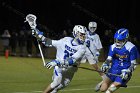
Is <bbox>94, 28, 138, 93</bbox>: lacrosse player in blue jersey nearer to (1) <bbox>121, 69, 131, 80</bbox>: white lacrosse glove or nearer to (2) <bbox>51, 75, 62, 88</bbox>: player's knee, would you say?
(1) <bbox>121, 69, 131, 80</bbox>: white lacrosse glove

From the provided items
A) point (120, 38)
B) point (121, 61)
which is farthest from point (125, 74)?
point (120, 38)

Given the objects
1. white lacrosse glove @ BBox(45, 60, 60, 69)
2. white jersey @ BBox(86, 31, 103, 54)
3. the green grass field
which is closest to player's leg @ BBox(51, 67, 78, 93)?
white lacrosse glove @ BBox(45, 60, 60, 69)

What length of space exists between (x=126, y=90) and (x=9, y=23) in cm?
2306

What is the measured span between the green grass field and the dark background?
1217cm

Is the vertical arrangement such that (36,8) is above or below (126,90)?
above

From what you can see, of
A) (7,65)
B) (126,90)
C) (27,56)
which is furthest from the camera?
(27,56)

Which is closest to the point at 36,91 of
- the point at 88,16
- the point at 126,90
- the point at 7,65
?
the point at 126,90

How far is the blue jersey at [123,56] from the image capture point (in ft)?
41.4

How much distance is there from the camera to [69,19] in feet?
125

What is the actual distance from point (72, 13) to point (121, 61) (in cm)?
2558

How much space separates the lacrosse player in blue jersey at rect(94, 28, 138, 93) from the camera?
41.2ft

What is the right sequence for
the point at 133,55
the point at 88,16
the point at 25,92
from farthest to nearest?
the point at 88,16
the point at 25,92
the point at 133,55

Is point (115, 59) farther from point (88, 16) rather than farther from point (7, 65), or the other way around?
point (88, 16)

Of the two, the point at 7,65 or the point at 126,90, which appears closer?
the point at 126,90
